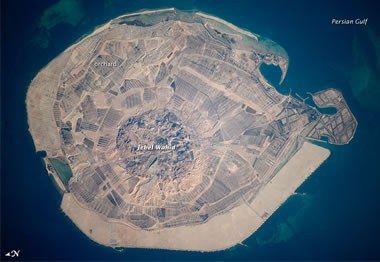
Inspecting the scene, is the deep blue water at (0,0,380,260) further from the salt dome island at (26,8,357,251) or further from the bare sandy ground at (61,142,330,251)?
the salt dome island at (26,8,357,251)

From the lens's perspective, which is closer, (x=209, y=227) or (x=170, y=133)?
(x=209, y=227)

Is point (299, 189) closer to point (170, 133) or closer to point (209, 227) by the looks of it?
point (209, 227)

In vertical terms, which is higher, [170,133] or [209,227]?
[170,133]

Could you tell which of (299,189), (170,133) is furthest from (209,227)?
(170,133)

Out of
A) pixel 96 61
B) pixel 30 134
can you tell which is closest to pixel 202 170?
pixel 96 61

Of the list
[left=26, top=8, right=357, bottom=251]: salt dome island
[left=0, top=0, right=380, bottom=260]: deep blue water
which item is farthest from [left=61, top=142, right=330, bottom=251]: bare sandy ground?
[left=0, top=0, right=380, bottom=260]: deep blue water

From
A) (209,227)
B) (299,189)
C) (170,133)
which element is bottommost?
(209,227)
